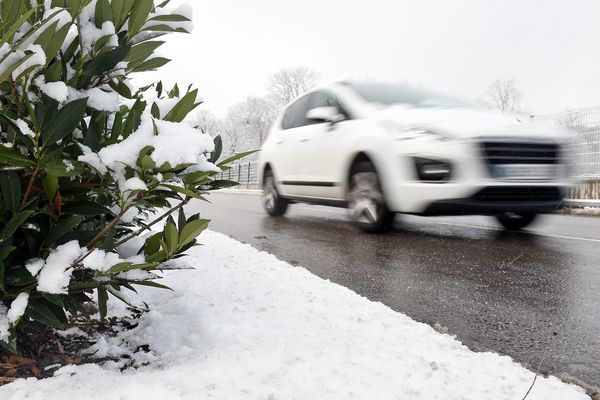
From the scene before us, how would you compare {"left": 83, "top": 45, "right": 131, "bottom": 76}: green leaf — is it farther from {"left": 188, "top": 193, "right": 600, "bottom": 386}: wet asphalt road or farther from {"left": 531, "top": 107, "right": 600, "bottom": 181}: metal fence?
{"left": 531, "top": 107, "right": 600, "bottom": 181}: metal fence

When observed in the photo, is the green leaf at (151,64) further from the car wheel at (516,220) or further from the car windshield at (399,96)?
the car wheel at (516,220)

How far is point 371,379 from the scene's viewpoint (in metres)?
1.32

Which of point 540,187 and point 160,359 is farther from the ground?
point 540,187

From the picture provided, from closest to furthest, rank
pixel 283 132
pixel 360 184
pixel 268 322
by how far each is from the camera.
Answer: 1. pixel 268 322
2. pixel 360 184
3. pixel 283 132

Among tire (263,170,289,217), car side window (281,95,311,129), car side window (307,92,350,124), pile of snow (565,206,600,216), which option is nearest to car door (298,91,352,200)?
car side window (307,92,350,124)

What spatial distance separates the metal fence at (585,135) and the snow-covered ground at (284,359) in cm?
939

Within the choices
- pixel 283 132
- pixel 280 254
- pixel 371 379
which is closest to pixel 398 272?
pixel 280 254

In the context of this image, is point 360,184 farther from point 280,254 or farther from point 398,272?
point 398,272

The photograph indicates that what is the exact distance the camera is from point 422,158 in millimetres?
4047

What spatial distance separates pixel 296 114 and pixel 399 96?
1649 mm

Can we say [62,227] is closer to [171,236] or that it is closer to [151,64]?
[171,236]

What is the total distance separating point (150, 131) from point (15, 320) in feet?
1.88

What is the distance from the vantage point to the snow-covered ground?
124cm

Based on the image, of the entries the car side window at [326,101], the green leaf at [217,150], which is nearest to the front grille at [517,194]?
the car side window at [326,101]
